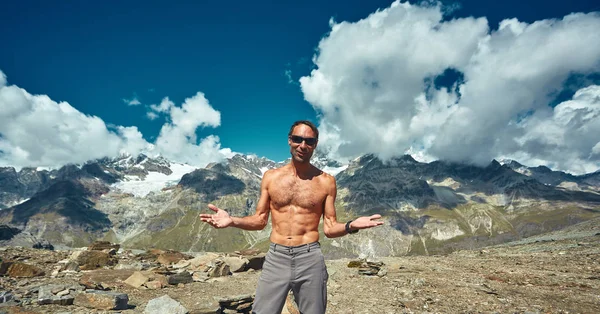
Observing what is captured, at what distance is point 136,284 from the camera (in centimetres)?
1762

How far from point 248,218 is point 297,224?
1218 millimetres

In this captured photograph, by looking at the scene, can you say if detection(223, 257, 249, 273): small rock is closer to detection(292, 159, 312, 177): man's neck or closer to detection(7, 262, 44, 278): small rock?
detection(7, 262, 44, 278): small rock

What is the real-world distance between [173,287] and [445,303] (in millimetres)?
14686

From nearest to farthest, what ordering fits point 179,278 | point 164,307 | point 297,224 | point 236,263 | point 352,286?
point 297,224
point 164,307
point 352,286
point 179,278
point 236,263

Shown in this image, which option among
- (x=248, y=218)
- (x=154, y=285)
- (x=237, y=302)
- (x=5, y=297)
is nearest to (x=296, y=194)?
(x=248, y=218)

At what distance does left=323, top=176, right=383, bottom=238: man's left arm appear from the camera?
23.6 ft

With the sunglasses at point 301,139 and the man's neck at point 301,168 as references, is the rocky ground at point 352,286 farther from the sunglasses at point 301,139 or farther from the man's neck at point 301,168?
the sunglasses at point 301,139

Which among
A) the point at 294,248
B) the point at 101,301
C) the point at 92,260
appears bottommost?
the point at 101,301

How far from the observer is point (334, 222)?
788cm

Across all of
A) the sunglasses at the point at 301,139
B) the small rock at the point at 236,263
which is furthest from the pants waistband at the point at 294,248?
the small rock at the point at 236,263

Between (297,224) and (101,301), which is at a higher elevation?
(297,224)

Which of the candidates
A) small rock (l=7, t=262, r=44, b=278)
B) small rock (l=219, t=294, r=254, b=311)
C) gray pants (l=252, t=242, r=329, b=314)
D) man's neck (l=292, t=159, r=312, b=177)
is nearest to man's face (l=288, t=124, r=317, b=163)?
man's neck (l=292, t=159, r=312, b=177)

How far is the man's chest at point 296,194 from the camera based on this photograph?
309 inches

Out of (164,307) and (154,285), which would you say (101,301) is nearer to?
(164,307)
